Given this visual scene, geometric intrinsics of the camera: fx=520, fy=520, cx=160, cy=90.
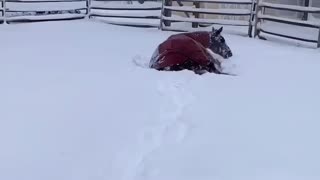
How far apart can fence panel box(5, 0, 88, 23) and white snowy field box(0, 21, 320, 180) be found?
446 centimetres

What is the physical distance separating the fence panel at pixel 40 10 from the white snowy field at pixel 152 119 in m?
4.46

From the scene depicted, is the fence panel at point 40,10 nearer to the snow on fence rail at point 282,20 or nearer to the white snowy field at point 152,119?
the snow on fence rail at point 282,20

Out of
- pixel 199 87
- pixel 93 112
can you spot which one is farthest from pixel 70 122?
pixel 199 87

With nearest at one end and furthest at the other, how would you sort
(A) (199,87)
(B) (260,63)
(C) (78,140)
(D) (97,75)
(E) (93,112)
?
1. (C) (78,140)
2. (E) (93,112)
3. (A) (199,87)
4. (D) (97,75)
5. (B) (260,63)

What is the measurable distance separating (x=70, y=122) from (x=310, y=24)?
602 centimetres

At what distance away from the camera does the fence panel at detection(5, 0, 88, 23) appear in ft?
38.7

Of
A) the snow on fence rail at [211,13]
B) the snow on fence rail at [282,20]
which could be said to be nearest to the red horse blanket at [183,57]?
the snow on fence rail at [282,20]

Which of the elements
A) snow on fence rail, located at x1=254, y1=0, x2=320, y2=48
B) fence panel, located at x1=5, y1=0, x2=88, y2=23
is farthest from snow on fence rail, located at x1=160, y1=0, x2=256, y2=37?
fence panel, located at x1=5, y1=0, x2=88, y2=23

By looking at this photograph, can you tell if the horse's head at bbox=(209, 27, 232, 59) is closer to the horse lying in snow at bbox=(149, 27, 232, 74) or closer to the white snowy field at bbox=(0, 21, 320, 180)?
the white snowy field at bbox=(0, 21, 320, 180)

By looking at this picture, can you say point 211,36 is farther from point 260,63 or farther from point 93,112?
point 93,112

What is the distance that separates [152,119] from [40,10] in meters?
8.40

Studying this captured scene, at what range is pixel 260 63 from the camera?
23.6ft

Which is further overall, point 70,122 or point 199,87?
point 199,87

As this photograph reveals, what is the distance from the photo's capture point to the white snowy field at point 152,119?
3.33m
